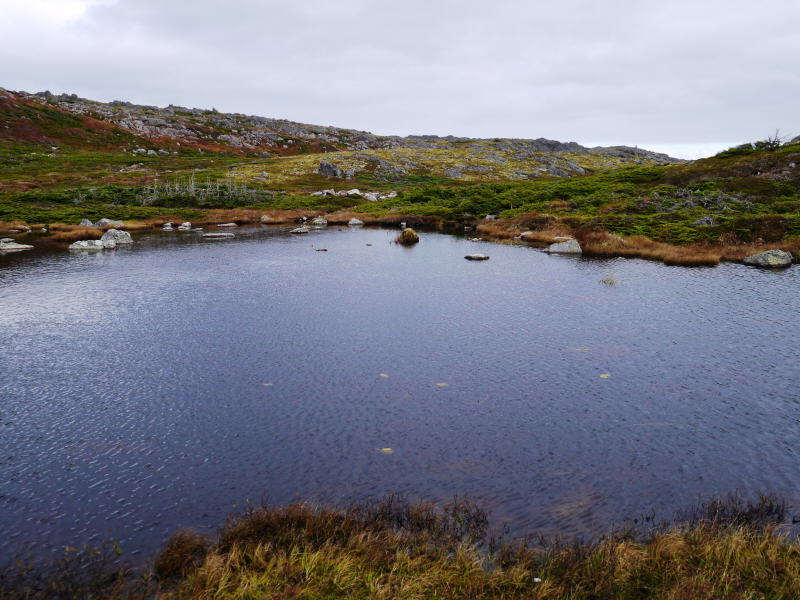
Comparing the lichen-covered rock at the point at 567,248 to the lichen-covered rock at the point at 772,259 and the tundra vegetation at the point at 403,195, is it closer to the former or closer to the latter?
the tundra vegetation at the point at 403,195

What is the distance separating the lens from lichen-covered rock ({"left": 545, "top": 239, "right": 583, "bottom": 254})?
62.3 meters

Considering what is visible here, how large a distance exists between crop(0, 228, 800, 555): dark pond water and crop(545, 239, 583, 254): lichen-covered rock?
63.1 ft

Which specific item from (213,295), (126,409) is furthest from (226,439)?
(213,295)

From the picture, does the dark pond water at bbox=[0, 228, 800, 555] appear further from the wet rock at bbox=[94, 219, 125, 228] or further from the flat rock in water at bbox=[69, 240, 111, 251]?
the wet rock at bbox=[94, 219, 125, 228]

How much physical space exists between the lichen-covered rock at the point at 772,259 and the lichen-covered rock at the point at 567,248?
18.1 metres

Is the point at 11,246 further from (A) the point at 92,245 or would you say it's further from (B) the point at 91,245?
(A) the point at 92,245

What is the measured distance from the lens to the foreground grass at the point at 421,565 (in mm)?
10773

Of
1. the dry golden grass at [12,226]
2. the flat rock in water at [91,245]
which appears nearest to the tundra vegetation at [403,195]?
the dry golden grass at [12,226]

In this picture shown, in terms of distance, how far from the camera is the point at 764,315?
112 ft

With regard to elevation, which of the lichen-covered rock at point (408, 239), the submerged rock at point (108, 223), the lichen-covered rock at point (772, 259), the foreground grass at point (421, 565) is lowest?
the foreground grass at point (421, 565)

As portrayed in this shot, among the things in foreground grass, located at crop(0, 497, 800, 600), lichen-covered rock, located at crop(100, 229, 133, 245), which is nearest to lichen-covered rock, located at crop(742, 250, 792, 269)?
foreground grass, located at crop(0, 497, 800, 600)

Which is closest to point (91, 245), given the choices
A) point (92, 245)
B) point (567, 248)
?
point (92, 245)

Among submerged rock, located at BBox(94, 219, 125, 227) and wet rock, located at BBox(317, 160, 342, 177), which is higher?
wet rock, located at BBox(317, 160, 342, 177)

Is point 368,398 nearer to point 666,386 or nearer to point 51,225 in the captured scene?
point 666,386
